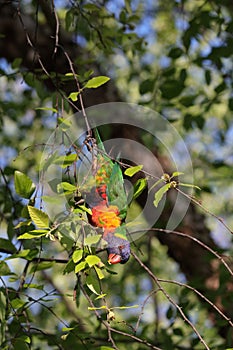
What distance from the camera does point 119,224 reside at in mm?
849

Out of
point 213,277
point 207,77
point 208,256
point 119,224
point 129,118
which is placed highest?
point 119,224

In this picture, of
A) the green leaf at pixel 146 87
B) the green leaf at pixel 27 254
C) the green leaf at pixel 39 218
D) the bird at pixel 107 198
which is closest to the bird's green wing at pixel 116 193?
the bird at pixel 107 198

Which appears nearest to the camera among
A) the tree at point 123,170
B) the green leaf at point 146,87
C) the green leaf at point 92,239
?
the green leaf at point 92,239

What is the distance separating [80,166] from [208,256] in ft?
2.66

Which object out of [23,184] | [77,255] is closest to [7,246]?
[23,184]

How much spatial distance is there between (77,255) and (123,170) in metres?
0.21

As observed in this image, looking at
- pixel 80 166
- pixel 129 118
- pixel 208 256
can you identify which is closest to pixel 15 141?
pixel 129 118

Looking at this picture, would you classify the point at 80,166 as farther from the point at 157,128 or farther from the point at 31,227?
the point at 157,128

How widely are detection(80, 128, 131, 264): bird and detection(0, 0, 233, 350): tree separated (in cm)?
2

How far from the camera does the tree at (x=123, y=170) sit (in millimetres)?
927

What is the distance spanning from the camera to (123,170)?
3.31 feet

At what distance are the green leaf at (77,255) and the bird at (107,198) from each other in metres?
0.04

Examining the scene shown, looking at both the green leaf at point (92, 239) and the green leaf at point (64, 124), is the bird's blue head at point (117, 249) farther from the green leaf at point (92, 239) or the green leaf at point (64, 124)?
the green leaf at point (64, 124)

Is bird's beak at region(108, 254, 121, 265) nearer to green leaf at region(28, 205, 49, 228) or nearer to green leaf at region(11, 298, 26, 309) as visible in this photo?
green leaf at region(28, 205, 49, 228)
